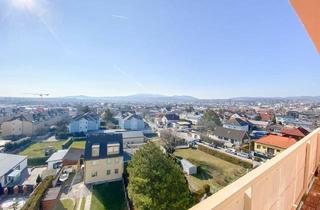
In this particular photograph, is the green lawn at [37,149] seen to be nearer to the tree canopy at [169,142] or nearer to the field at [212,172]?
the tree canopy at [169,142]

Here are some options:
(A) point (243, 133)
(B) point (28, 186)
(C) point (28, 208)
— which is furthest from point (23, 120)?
(A) point (243, 133)

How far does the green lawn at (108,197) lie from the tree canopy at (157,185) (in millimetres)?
1500

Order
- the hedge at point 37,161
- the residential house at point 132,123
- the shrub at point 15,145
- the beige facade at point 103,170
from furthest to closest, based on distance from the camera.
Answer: the residential house at point 132,123
the shrub at point 15,145
the hedge at point 37,161
the beige facade at point 103,170

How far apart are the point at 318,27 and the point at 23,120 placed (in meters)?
30.6

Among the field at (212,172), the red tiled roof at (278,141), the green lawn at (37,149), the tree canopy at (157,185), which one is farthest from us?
the green lawn at (37,149)

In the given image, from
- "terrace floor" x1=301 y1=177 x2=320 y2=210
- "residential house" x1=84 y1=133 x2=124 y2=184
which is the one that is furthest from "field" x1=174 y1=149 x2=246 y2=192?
"terrace floor" x1=301 y1=177 x2=320 y2=210

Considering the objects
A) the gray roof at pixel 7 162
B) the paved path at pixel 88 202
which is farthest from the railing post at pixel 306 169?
the gray roof at pixel 7 162

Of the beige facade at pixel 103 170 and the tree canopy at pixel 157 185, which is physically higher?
the tree canopy at pixel 157 185

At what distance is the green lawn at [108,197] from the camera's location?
28.8 feet

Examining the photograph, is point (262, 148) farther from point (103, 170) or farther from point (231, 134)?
point (103, 170)

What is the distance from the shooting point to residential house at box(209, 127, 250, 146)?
63.2ft

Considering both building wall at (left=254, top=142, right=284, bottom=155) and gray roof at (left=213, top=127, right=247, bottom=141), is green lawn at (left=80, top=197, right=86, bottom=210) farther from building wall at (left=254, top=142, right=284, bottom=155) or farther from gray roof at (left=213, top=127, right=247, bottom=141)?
gray roof at (left=213, top=127, right=247, bottom=141)

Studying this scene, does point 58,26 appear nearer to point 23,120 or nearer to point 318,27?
point 318,27

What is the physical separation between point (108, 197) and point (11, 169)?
7.55 meters
